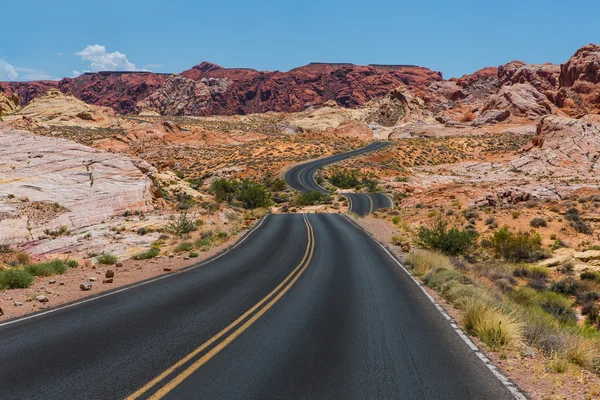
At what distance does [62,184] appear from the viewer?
22.0 metres

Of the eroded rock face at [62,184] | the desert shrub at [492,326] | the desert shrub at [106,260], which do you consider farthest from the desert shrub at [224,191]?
the desert shrub at [492,326]

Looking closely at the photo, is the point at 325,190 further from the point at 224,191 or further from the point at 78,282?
the point at 78,282

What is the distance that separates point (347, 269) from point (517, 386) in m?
8.70

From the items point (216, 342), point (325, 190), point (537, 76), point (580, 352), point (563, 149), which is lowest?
point (580, 352)

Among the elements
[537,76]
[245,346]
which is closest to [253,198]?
[245,346]

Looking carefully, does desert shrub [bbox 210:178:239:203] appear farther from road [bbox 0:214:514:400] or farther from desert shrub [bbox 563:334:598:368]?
desert shrub [bbox 563:334:598:368]

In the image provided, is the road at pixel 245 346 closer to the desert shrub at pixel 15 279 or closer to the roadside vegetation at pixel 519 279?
the roadside vegetation at pixel 519 279

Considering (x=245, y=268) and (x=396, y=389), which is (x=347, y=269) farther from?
(x=396, y=389)

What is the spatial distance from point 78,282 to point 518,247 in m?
20.6

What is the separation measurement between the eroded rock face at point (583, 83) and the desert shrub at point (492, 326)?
360 ft

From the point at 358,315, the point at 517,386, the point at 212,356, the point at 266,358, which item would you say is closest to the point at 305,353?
the point at 266,358

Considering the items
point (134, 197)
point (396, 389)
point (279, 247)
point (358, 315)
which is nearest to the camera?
point (396, 389)

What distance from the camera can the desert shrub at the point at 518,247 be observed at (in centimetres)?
1881

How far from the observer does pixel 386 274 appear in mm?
13695
